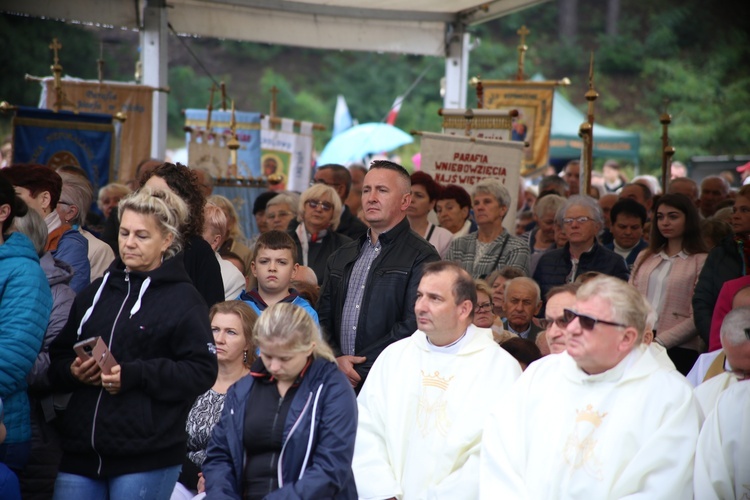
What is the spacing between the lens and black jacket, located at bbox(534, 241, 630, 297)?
23.7 feet

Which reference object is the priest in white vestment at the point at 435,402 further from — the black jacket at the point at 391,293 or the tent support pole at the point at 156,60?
the tent support pole at the point at 156,60

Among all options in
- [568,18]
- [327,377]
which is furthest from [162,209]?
[568,18]

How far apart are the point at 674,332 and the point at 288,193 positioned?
143 inches

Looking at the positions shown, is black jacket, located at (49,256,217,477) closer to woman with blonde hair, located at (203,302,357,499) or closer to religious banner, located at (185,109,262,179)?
woman with blonde hair, located at (203,302,357,499)

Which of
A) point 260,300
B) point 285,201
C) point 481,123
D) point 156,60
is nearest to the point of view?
point 260,300

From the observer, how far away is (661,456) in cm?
388

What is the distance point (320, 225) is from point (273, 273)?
1.71 metres

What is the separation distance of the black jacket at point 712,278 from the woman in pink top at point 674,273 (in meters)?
0.39

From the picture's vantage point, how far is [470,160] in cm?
952

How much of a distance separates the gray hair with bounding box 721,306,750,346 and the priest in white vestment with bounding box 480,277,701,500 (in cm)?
42

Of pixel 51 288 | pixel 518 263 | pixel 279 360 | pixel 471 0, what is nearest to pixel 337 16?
pixel 471 0

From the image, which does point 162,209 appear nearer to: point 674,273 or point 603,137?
point 674,273

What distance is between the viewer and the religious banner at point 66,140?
947 centimetres

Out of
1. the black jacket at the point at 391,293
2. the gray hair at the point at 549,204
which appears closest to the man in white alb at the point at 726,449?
the black jacket at the point at 391,293
